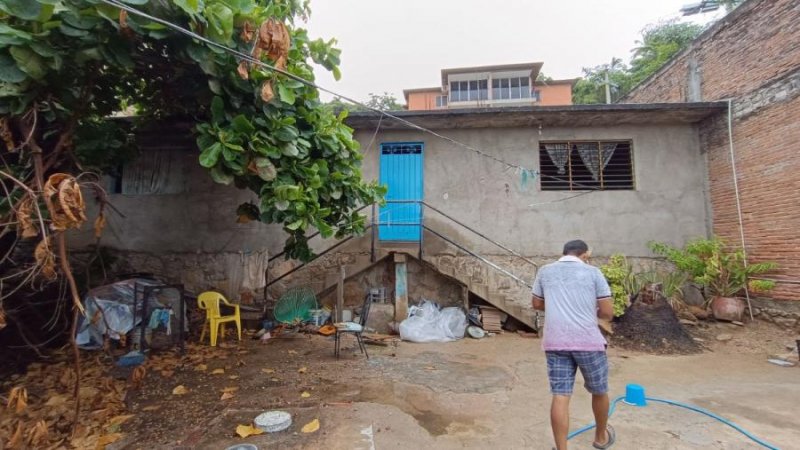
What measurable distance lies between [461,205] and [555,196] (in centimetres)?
201

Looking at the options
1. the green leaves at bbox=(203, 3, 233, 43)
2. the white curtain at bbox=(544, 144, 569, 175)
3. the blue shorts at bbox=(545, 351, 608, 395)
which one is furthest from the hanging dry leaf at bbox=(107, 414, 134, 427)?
the white curtain at bbox=(544, 144, 569, 175)

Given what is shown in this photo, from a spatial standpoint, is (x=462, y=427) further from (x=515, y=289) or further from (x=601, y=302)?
(x=515, y=289)

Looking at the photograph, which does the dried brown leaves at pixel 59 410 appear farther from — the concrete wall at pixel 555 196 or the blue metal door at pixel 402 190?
the concrete wall at pixel 555 196

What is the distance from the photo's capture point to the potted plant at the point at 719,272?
6812 mm

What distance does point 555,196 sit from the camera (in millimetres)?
7965

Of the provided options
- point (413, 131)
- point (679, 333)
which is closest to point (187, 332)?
point (413, 131)

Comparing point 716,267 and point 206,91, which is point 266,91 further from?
point 716,267

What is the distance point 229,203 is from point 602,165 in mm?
8168

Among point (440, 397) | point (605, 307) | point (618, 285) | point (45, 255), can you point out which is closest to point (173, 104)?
point (45, 255)

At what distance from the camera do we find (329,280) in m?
7.32

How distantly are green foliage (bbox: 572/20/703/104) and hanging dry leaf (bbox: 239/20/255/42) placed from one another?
61.7 feet

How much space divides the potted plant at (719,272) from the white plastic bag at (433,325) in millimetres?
4316

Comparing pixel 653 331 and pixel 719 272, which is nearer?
pixel 653 331

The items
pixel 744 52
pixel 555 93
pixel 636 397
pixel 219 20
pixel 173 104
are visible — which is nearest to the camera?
pixel 219 20
